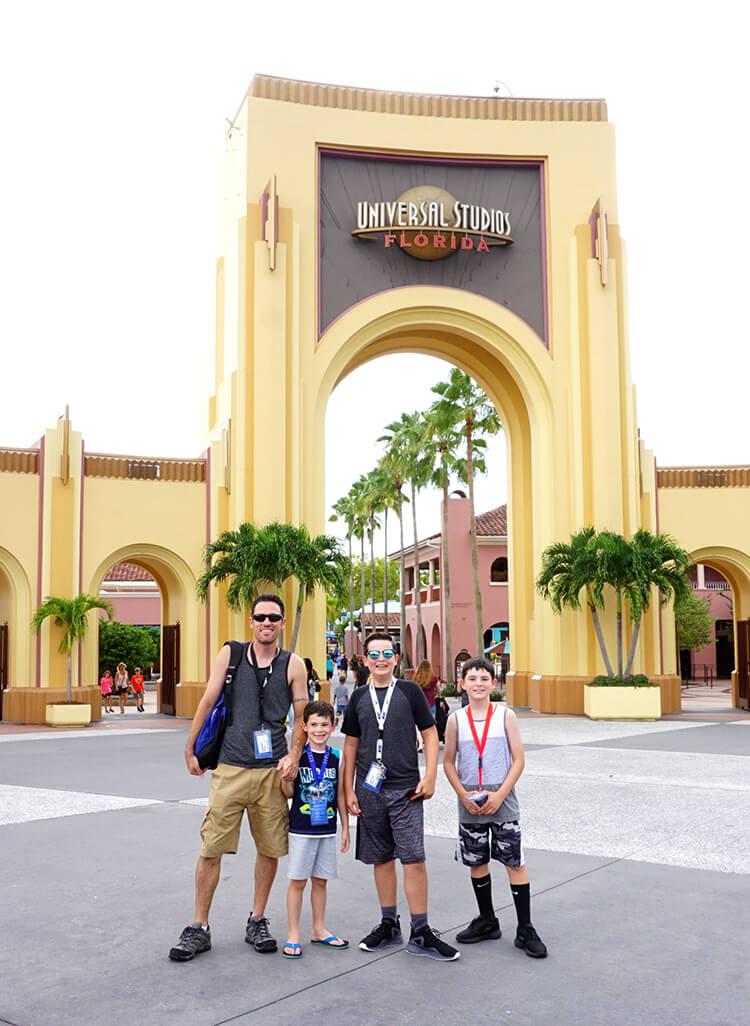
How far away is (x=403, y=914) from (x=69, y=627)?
18783mm

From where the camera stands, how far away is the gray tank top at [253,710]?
5.75 metres

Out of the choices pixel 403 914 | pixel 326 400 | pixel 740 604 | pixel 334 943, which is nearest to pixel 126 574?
pixel 326 400

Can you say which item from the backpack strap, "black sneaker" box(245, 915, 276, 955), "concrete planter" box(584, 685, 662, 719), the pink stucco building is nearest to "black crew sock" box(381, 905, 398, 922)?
"black sneaker" box(245, 915, 276, 955)

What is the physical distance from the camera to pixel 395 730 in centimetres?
577

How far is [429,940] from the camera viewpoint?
17.9 ft

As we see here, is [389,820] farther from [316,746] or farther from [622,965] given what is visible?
[622,965]

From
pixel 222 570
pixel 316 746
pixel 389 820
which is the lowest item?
pixel 389 820

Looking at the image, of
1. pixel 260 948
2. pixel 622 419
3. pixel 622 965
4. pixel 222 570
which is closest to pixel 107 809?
pixel 260 948

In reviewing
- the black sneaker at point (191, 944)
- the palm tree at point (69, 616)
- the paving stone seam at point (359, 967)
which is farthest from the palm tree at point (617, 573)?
the black sneaker at point (191, 944)

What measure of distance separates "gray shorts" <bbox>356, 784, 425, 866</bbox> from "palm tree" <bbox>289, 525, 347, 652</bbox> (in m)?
16.8

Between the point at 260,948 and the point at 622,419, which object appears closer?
the point at 260,948

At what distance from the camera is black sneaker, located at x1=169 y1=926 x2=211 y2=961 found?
5.39m

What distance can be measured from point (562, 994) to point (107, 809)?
22.1ft

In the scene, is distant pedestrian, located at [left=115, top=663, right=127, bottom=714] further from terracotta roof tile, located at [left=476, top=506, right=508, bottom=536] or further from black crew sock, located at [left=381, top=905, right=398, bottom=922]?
black crew sock, located at [left=381, top=905, right=398, bottom=922]
